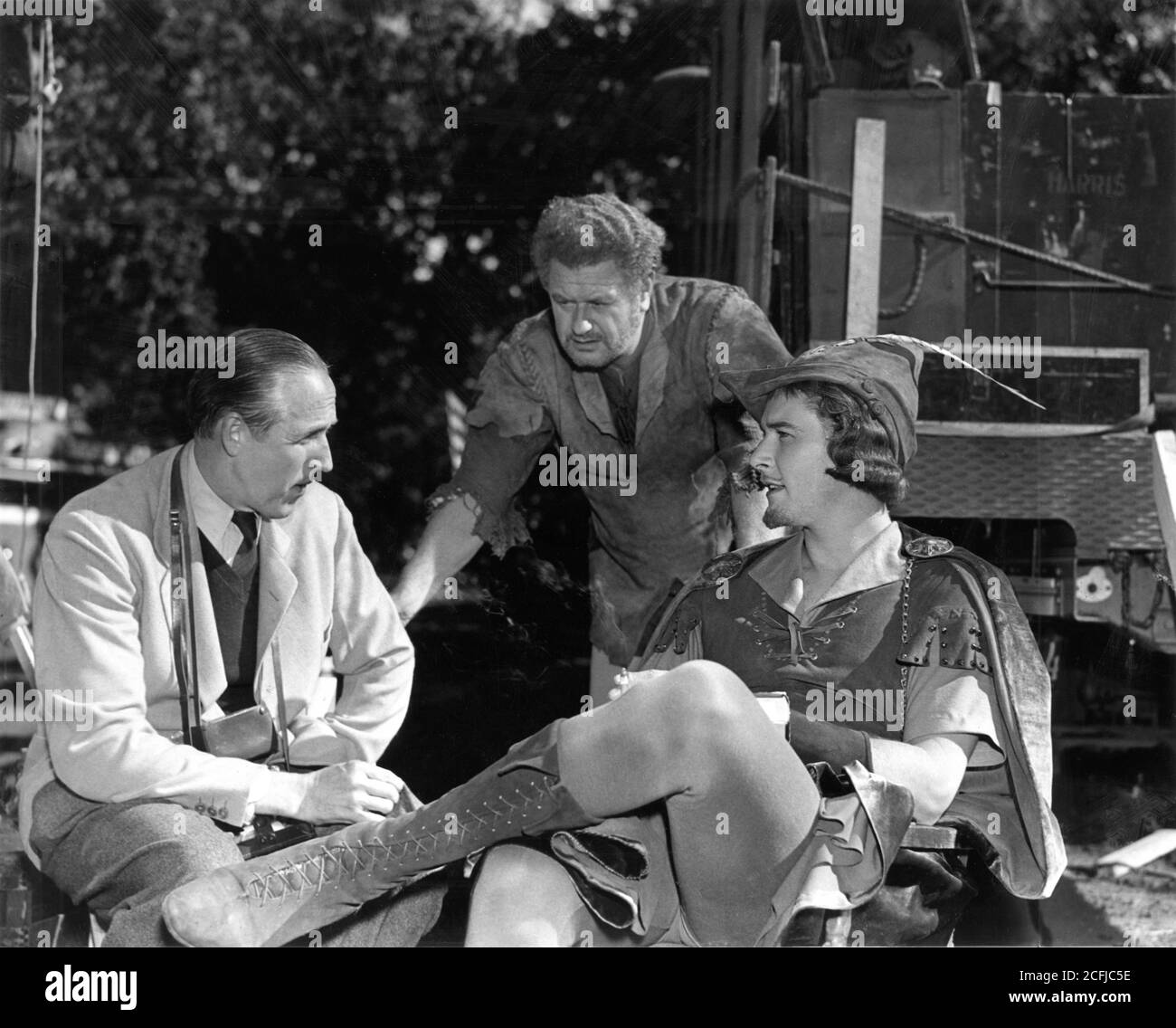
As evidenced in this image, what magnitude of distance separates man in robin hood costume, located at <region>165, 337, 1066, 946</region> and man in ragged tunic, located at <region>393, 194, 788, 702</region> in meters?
0.30

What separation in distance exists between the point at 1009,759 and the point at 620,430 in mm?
1201

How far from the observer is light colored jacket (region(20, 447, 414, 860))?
3600mm

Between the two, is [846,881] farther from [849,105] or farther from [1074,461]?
[849,105]

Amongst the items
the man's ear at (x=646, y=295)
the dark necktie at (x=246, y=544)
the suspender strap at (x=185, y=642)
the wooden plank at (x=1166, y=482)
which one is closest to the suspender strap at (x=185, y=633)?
the suspender strap at (x=185, y=642)

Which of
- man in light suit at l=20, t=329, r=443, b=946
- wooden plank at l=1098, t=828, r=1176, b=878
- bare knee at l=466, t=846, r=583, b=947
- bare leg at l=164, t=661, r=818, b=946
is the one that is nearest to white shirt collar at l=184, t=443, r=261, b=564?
man in light suit at l=20, t=329, r=443, b=946

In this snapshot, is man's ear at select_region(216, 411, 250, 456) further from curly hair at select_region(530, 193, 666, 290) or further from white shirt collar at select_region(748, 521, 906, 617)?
white shirt collar at select_region(748, 521, 906, 617)

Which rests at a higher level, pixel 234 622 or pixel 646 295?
pixel 646 295

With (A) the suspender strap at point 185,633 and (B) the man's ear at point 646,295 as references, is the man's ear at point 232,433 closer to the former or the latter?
(A) the suspender strap at point 185,633

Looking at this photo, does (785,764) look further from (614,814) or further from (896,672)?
(896,672)

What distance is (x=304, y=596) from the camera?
3861 mm

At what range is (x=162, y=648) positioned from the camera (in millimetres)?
3689

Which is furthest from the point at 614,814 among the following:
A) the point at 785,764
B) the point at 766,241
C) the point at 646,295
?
the point at 766,241

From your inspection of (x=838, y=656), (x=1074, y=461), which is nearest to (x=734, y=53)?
(x=1074, y=461)

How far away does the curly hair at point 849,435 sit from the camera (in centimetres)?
361
